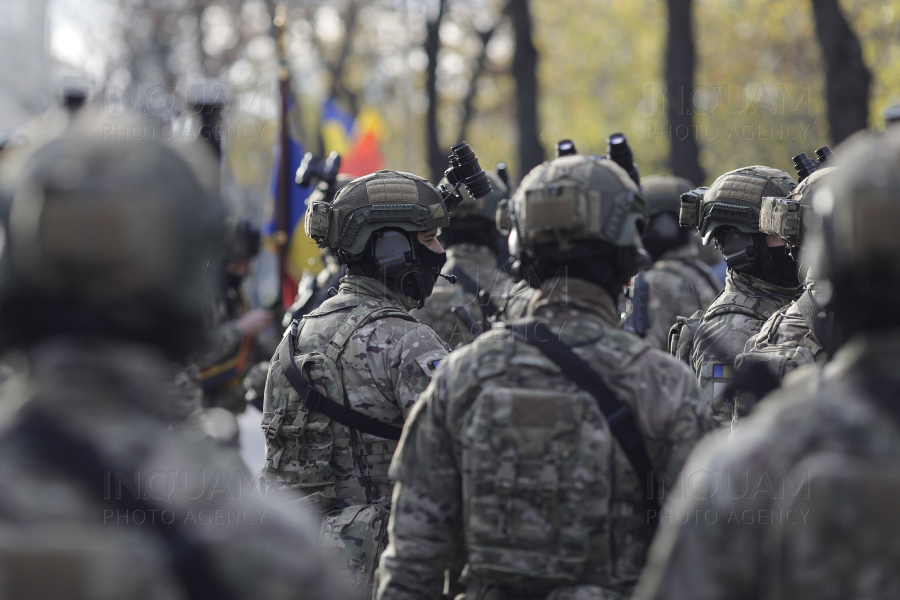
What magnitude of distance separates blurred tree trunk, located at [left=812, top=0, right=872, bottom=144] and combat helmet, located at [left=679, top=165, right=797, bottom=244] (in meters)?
5.67

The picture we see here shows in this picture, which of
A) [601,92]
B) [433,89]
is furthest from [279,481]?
[601,92]

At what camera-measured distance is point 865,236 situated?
2332mm

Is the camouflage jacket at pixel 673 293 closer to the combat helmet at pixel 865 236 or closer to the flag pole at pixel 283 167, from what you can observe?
the flag pole at pixel 283 167

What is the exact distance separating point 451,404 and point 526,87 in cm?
1572

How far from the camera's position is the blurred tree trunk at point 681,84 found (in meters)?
14.9

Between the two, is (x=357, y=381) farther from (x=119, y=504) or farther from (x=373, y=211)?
(x=119, y=504)

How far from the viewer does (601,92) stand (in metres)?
40.4

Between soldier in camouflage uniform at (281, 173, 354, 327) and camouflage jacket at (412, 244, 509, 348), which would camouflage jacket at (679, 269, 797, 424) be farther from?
soldier in camouflage uniform at (281, 173, 354, 327)

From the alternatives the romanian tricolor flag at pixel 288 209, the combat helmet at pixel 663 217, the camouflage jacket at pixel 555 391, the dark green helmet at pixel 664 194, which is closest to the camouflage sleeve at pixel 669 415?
the camouflage jacket at pixel 555 391

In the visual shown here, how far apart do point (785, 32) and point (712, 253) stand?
80.5 feet

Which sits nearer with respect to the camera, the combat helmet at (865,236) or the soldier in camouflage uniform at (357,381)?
the combat helmet at (865,236)

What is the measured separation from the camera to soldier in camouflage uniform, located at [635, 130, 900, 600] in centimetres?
223

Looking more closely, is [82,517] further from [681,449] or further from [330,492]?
[330,492]

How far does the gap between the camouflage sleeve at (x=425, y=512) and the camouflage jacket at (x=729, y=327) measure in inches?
92.5
